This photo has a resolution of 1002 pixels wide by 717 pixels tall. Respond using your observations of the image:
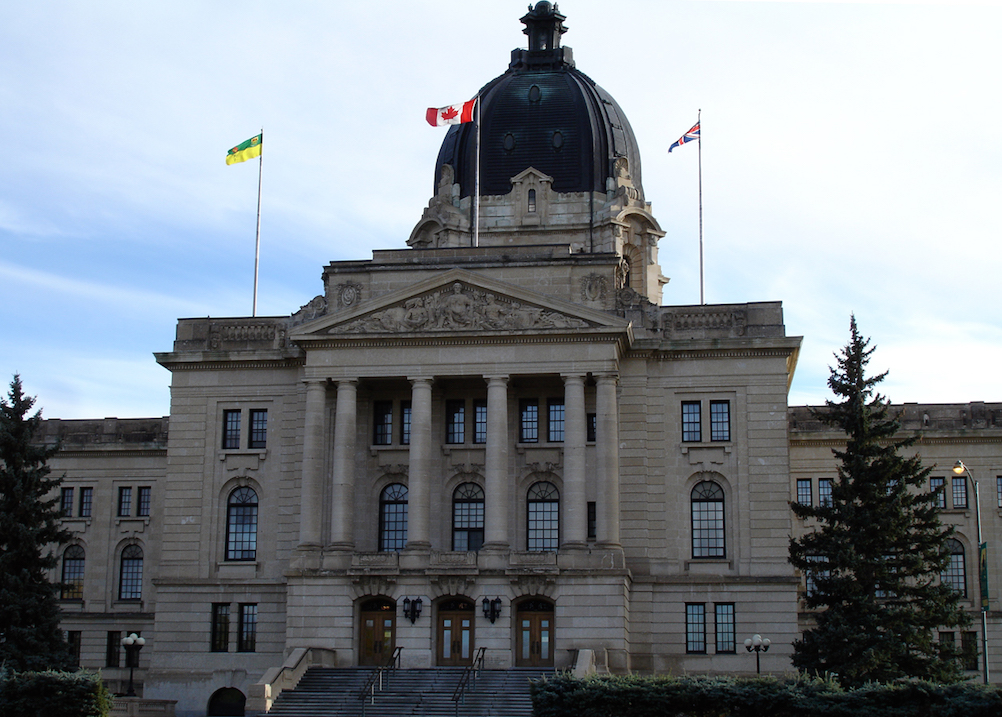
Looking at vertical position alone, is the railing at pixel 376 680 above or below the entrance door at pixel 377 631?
below

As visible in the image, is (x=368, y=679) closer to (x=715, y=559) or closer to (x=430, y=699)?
(x=430, y=699)

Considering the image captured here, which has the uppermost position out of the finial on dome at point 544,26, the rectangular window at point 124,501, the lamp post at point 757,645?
the finial on dome at point 544,26

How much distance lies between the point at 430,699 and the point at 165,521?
A: 17636 mm

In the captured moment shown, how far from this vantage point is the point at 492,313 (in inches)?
2368

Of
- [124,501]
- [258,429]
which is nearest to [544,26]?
[258,429]

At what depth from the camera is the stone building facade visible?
190 feet

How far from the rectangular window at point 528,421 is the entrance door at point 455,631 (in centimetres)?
799

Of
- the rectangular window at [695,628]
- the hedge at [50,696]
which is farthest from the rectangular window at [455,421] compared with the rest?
the hedge at [50,696]

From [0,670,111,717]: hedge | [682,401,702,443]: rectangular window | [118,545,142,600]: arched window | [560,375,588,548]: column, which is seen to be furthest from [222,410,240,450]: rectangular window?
[682,401,702,443]: rectangular window

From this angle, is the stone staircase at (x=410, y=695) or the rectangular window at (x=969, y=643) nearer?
the stone staircase at (x=410, y=695)

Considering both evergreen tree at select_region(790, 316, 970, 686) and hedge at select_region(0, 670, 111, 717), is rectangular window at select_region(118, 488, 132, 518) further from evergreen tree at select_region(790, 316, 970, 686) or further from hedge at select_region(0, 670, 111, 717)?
evergreen tree at select_region(790, 316, 970, 686)

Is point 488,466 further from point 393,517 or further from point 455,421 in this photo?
point 393,517

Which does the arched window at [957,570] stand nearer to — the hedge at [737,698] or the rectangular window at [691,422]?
the rectangular window at [691,422]

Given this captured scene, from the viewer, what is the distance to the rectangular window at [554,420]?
61781mm
